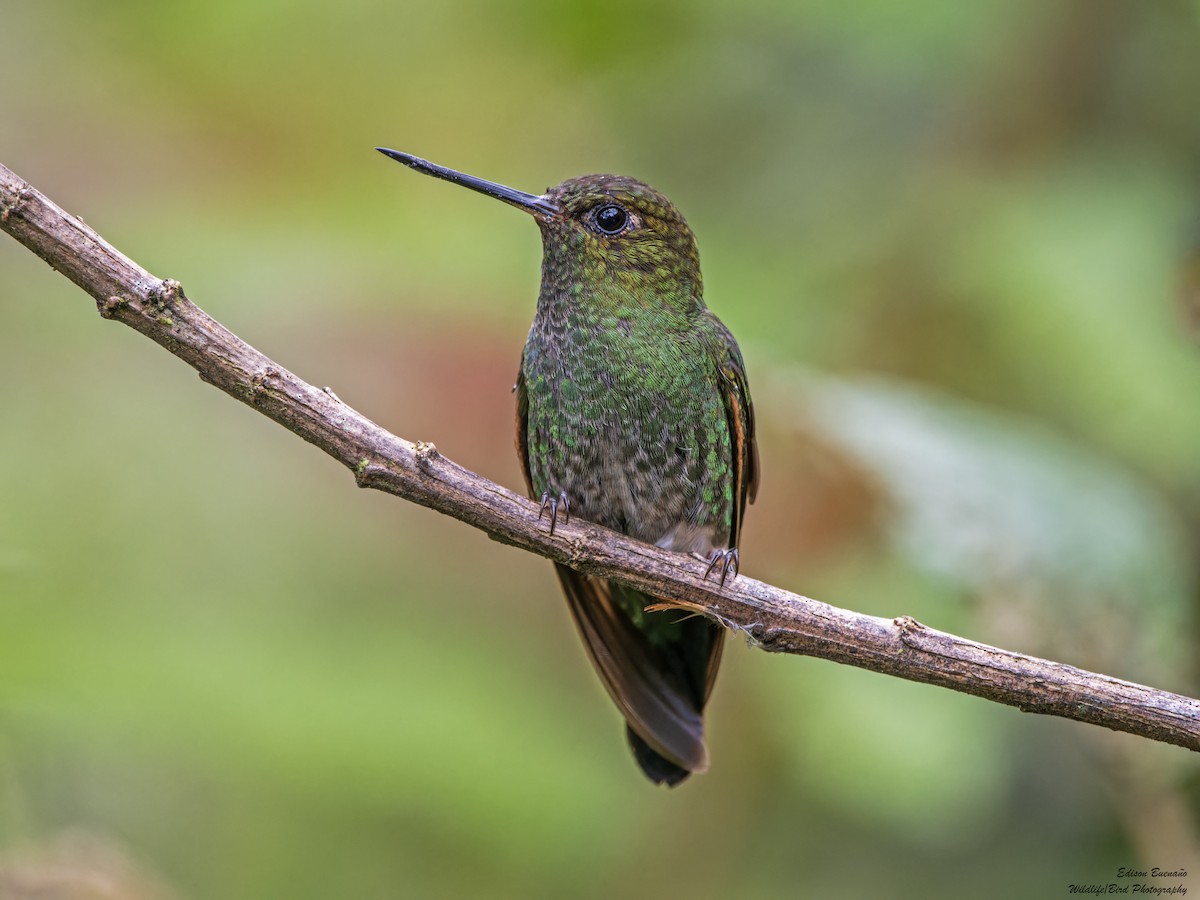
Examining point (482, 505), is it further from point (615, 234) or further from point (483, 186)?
point (615, 234)

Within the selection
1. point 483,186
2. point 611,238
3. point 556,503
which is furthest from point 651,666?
point 483,186

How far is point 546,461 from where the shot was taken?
365 centimetres

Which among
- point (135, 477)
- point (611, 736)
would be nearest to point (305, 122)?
point (135, 477)

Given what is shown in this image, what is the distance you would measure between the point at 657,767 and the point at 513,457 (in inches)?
45.5

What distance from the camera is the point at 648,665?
3.83 meters

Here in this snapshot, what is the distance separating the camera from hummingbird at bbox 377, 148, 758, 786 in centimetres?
356

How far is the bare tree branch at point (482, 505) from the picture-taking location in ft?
8.02

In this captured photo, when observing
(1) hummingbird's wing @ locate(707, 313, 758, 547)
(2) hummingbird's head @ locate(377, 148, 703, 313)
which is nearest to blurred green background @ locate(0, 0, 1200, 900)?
(1) hummingbird's wing @ locate(707, 313, 758, 547)

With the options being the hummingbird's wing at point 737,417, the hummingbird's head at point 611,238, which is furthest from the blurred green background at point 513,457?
the hummingbird's head at point 611,238

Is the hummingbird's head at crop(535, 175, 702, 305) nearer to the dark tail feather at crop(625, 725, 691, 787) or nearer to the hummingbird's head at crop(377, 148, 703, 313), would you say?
the hummingbird's head at crop(377, 148, 703, 313)

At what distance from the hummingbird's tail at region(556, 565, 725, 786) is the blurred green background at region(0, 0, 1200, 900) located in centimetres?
30

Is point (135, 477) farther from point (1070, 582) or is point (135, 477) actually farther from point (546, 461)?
point (1070, 582)

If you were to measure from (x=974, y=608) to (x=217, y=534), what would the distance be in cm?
230

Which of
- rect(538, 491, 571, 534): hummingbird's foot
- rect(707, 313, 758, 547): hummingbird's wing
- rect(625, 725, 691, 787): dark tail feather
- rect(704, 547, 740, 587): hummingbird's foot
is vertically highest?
rect(707, 313, 758, 547): hummingbird's wing
